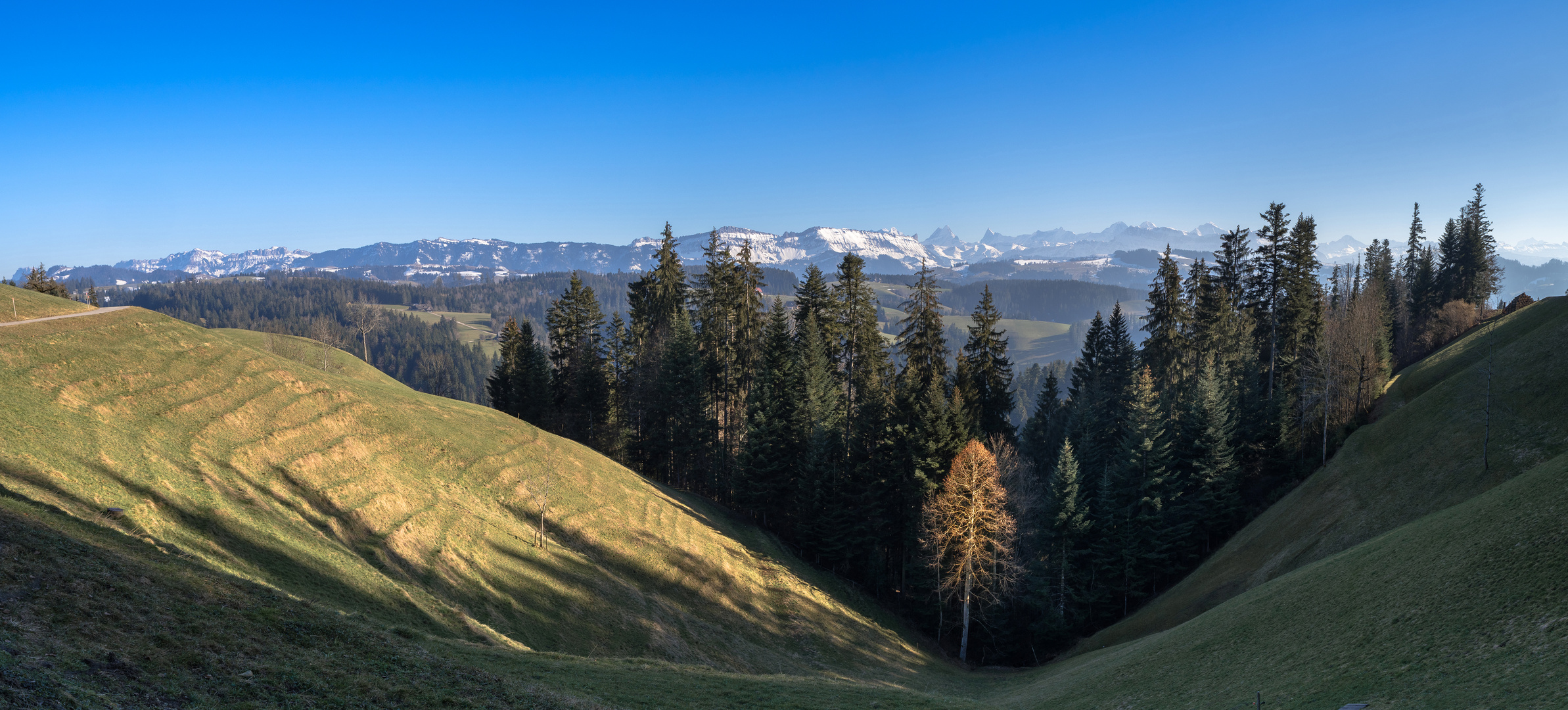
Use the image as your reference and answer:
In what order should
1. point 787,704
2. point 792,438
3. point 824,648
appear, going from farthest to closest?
point 792,438, point 824,648, point 787,704

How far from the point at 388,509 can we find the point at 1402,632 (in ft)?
124

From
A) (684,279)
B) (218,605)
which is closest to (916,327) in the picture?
(684,279)

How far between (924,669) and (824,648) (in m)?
6.18

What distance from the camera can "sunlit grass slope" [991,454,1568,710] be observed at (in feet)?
48.1

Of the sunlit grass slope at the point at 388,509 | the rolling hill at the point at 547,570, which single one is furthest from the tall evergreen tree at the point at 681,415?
the sunlit grass slope at the point at 388,509

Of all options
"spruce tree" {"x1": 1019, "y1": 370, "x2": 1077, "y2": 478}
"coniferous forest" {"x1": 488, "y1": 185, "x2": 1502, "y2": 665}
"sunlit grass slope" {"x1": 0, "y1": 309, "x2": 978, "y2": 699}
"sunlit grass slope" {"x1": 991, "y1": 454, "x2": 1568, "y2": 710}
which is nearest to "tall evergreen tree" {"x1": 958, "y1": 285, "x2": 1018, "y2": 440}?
"coniferous forest" {"x1": 488, "y1": 185, "x2": 1502, "y2": 665}

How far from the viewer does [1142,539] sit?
47688mm

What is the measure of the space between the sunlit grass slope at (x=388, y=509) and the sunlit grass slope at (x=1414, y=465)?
63.9ft

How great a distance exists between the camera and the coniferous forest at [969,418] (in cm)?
4551

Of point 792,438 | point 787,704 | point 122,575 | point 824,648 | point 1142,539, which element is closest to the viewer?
point 122,575

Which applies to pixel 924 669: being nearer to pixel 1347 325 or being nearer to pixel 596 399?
pixel 596 399

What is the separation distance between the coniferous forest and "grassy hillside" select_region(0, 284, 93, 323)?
32.9m

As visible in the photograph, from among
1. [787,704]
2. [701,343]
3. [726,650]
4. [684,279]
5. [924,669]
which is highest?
[684,279]

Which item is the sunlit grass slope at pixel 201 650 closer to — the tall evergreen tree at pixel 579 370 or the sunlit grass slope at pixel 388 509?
the sunlit grass slope at pixel 388 509
